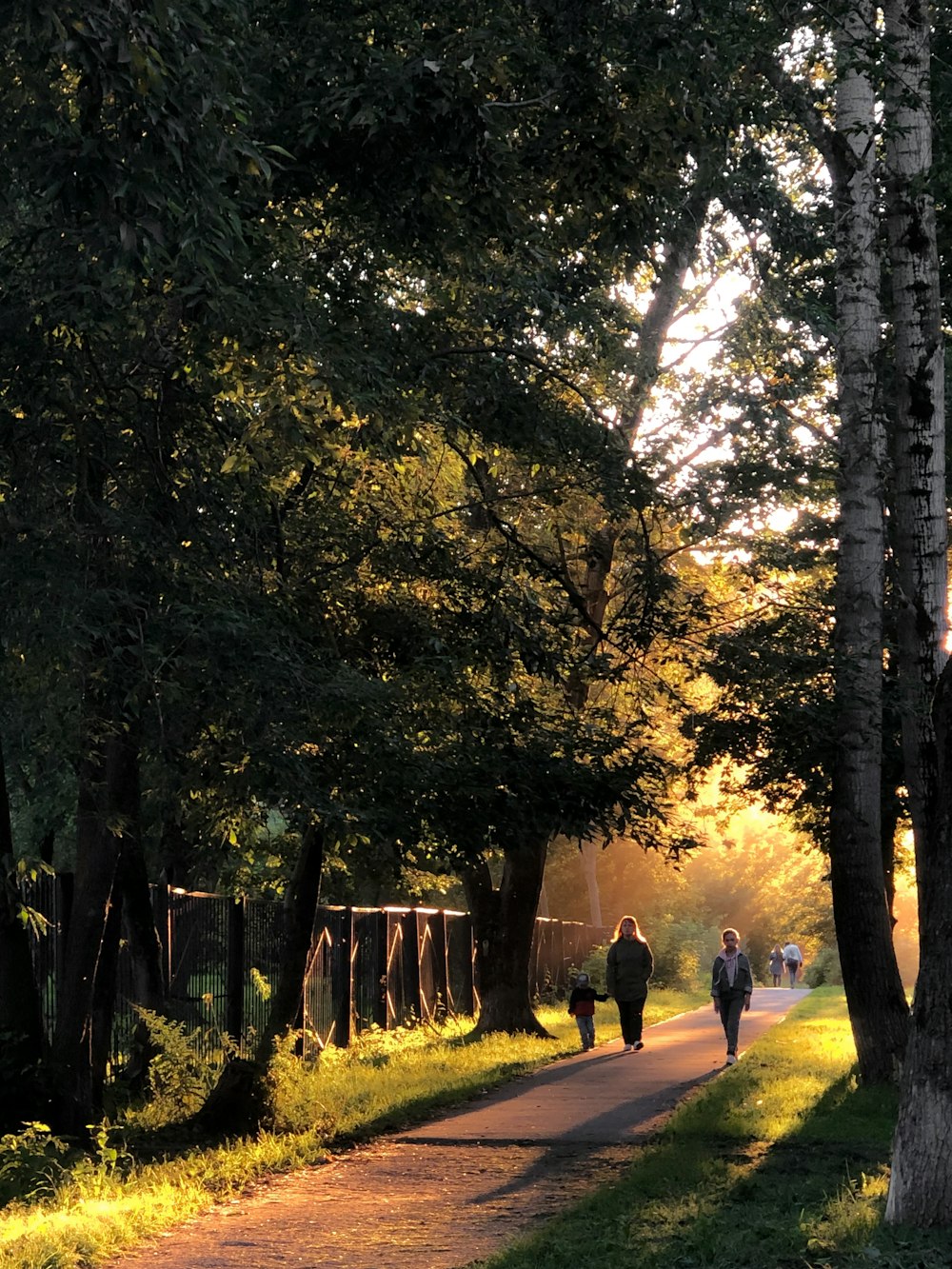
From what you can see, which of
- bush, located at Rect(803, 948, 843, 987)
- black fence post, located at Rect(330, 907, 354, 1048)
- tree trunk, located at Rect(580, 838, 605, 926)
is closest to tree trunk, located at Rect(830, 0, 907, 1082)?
black fence post, located at Rect(330, 907, 354, 1048)

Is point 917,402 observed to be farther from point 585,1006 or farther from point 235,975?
point 585,1006

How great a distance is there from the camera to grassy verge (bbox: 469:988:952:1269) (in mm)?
7672

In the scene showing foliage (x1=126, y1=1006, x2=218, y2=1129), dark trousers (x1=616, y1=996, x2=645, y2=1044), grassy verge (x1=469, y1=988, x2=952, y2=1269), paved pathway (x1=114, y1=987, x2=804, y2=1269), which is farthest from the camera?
dark trousers (x1=616, y1=996, x2=645, y2=1044)

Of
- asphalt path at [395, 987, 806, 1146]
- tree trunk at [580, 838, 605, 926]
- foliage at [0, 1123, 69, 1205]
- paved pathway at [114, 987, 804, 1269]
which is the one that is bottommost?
asphalt path at [395, 987, 806, 1146]

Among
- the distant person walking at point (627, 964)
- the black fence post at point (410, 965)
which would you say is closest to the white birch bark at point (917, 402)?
the distant person walking at point (627, 964)

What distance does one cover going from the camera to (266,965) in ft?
64.7

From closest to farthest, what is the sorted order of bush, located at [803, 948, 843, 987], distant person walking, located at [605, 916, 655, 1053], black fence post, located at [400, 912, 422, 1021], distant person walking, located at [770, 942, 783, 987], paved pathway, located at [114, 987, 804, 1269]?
paved pathway, located at [114, 987, 804, 1269]
distant person walking, located at [605, 916, 655, 1053]
black fence post, located at [400, 912, 422, 1021]
distant person walking, located at [770, 942, 783, 987]
bush, located at [803, 948, 843, 987]

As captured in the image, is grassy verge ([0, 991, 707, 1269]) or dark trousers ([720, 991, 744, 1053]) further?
dark trousers ([720, 991, 744, 1053])

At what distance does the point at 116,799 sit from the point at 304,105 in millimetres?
5991

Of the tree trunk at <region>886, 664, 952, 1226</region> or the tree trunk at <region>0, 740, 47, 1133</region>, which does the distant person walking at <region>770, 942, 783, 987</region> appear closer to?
the tree trunk at <region>0, 740, 47, 1133</region>

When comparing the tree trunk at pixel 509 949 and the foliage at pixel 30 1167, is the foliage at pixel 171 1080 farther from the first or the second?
the tree trunk at pixel 509 949

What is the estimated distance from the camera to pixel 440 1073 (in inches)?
722

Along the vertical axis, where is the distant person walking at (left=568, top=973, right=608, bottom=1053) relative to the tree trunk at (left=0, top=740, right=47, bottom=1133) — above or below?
below

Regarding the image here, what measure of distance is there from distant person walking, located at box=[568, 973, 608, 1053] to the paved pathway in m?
5.02
